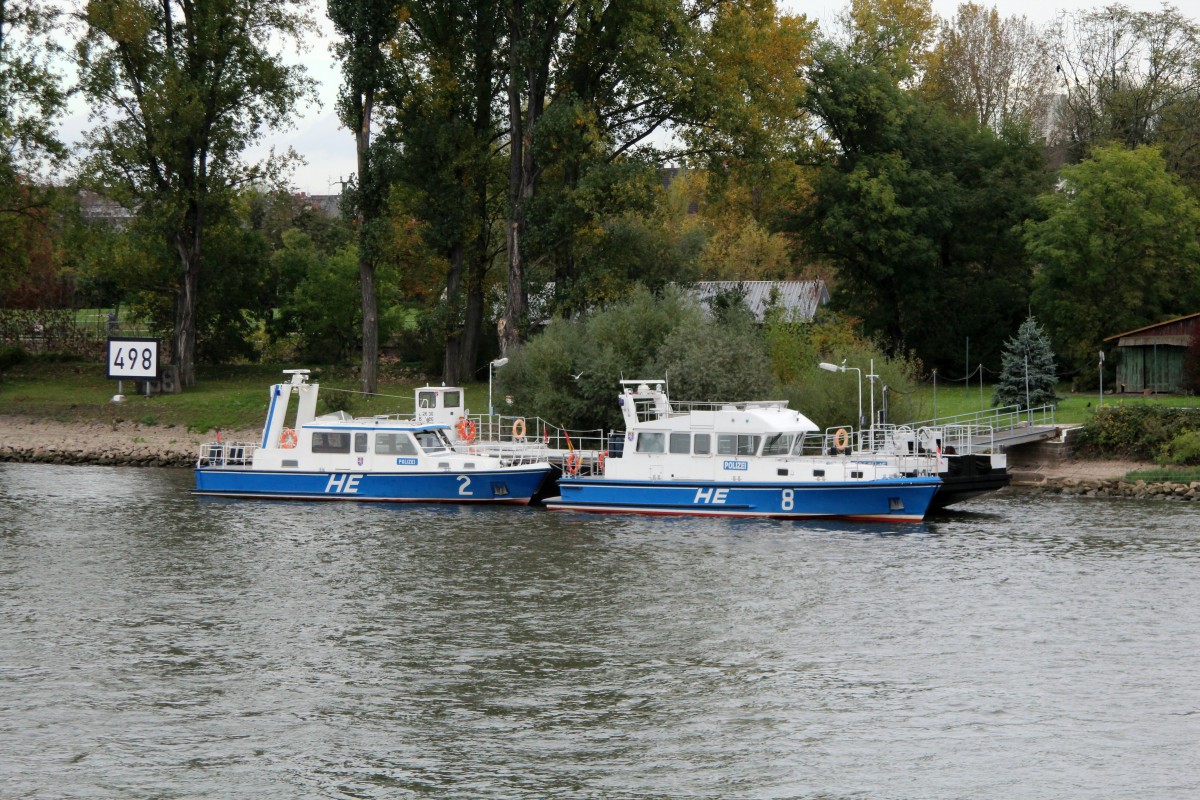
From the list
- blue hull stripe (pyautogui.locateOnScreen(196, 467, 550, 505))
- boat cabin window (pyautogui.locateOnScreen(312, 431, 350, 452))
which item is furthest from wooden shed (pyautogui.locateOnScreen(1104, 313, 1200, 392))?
boat cabin window (pyautogui.locateOnScreen(312, 431, 350, 452))

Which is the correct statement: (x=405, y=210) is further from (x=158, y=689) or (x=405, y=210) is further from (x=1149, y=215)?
(x=158, y=689)

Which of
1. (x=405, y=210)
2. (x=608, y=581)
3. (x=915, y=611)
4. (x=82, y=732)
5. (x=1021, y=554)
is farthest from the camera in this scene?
(x=405, y=210)

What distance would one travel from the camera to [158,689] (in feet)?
75.3

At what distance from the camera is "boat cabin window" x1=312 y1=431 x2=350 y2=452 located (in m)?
46.0

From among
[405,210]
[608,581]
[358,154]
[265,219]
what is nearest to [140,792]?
[608,581]

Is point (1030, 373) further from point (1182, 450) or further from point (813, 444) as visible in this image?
point (813, 444)

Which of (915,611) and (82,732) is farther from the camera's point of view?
(915,611)

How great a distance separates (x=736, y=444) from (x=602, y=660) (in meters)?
17.6

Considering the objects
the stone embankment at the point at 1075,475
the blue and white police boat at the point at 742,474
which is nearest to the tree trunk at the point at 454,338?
the blue and white police boat at the point at 742,474

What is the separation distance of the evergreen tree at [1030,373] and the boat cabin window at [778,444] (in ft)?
51.6

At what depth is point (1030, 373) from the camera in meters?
53.7

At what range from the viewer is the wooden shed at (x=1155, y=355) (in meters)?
57.4

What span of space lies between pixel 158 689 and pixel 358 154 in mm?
38913

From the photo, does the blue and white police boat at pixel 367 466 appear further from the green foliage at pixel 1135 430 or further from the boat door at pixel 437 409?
the green foliage at pixel 1135 430
